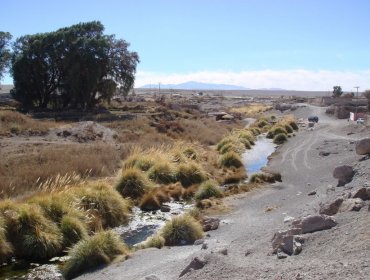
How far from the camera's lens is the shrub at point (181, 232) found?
1538 cm

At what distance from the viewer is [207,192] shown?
24344mm

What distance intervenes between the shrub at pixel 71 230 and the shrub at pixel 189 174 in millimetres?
11232

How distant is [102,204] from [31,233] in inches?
161

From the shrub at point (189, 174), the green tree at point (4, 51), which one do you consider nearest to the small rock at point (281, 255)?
the shrub at point (189, 174)

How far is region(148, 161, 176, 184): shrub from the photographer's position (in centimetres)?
2667

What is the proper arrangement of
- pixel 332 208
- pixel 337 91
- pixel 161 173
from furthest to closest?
pixel 337 91, pixel 161 173, pixel 332 208

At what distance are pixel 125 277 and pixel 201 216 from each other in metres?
7.86

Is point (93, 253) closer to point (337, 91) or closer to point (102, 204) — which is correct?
point (102, 204)

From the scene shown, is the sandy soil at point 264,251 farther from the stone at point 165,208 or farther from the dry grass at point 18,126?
the dry grass at point 18,126

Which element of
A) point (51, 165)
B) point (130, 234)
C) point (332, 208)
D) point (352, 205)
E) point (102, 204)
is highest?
point (352, 205)

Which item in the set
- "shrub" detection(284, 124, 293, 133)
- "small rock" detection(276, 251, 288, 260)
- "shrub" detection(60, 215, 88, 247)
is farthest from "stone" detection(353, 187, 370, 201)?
"shrub" detection(284, 124, 293, 133)

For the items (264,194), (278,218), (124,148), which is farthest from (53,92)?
(278,218)

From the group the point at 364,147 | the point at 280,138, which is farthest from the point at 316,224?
the point at 280,138

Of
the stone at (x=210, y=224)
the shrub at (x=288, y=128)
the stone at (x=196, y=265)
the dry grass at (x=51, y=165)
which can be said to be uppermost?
the stone at (x=196, y=265)
